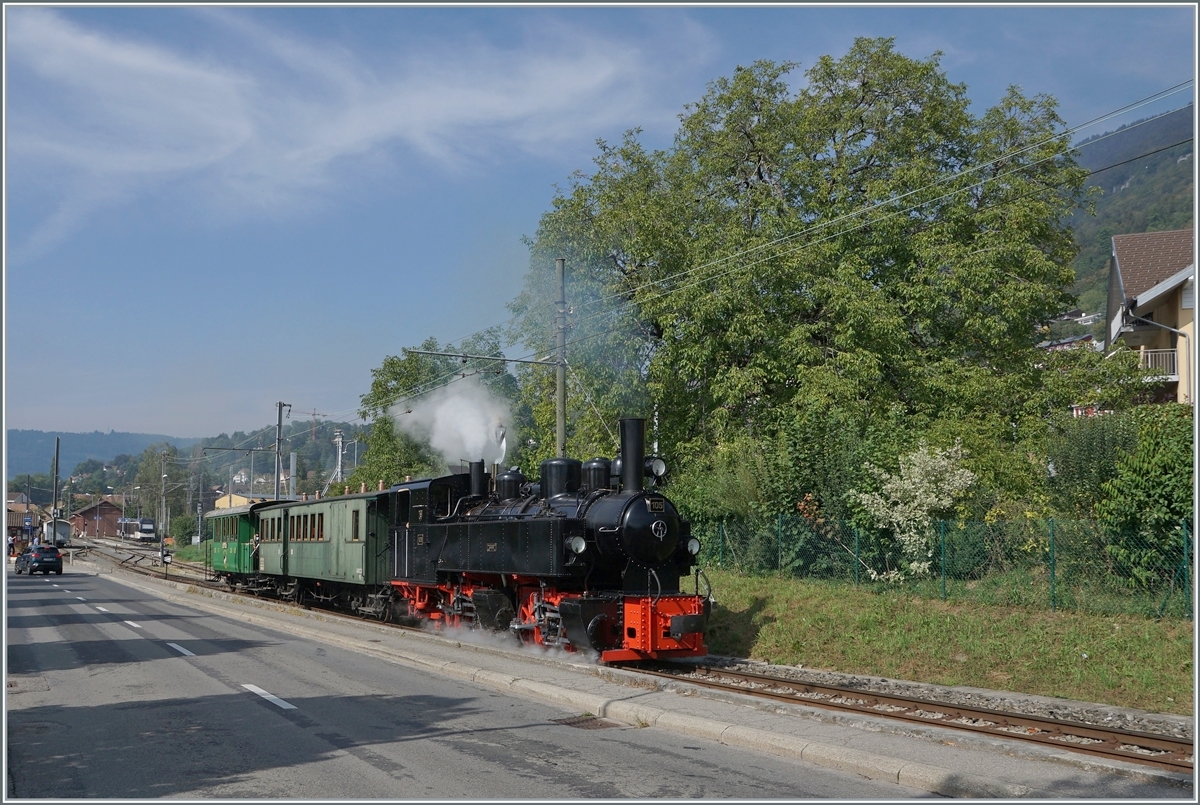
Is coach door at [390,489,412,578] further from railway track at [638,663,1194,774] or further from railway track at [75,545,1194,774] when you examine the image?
railway track at [638,663,1194,774]

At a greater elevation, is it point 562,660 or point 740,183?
point 740,183

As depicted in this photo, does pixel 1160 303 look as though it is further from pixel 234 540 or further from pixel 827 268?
pixel 234 540

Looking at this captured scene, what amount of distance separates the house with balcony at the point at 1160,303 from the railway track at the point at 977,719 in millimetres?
19933

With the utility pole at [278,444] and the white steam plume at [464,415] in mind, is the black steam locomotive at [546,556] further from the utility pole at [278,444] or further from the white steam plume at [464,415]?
the utility pole at [278,444]

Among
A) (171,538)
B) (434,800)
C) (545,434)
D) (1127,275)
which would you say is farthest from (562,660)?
(171,538)

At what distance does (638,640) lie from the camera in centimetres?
Result: 1468

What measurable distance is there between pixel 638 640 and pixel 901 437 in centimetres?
919

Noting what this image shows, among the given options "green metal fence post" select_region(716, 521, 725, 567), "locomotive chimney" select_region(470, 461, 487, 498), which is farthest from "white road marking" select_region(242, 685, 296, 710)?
"green metal fence post" select_region(716, 521, 725, 567)

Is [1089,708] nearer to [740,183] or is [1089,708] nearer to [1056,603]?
[1056,603]

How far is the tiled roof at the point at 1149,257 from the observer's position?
1328 inches

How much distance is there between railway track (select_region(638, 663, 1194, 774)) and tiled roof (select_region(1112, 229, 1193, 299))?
25.9m

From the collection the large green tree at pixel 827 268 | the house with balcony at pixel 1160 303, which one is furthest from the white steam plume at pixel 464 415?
the house with balcony at pixel 1160 303

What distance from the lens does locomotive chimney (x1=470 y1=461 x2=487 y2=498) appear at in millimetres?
19562

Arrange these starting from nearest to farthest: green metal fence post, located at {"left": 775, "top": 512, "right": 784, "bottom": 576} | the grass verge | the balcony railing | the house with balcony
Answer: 1. the grass verge
2. green metal fence post, located at {"left": 775, "top": 512, "right": 784, "bottom": 576}
3. the house with balcony
4. the balcony railing
